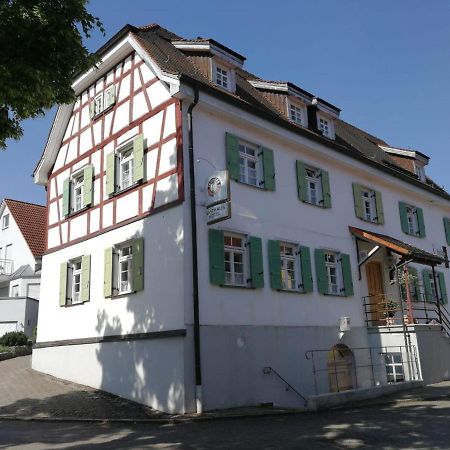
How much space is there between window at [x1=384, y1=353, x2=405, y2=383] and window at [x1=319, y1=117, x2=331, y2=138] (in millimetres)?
7707

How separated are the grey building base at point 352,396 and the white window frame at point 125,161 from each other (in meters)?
7.30

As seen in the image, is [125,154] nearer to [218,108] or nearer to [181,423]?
[218,108]

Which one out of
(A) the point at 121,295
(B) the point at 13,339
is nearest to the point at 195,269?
(A) the point at 121,295

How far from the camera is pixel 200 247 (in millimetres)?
12516

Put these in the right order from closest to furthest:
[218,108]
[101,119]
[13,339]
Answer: [218,108], [101,119], [13,339]

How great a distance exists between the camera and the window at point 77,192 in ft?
55.3

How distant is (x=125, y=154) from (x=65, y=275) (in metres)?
4.25

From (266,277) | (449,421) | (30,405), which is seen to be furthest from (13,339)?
(449,421)

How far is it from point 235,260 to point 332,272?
4.43 m

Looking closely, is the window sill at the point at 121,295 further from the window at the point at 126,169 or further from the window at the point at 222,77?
the window at the point at 222,77

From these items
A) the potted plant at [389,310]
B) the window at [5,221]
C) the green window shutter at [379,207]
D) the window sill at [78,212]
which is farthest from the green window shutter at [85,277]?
the window at [5,221]

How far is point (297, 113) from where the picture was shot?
18.1 m

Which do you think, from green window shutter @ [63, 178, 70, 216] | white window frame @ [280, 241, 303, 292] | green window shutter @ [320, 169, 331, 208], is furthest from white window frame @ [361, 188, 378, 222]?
green window shutter @ [63, 178, 70, 216]

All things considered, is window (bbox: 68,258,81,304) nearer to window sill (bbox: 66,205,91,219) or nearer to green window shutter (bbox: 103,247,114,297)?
window sill (bbox: 66,205,91,219)
